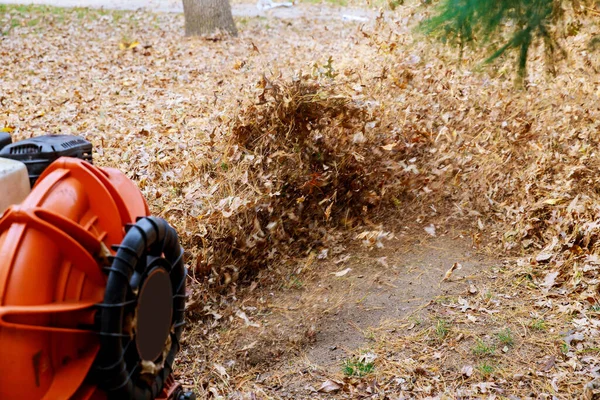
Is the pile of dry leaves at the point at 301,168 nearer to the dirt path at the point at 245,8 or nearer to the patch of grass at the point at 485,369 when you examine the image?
the patch of grass at the point at 485,369

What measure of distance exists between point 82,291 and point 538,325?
9.82 feet

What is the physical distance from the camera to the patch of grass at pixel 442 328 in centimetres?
412

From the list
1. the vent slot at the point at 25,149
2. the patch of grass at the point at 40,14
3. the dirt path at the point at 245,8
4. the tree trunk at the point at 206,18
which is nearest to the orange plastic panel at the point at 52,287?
the vent slot at the point at 25,149

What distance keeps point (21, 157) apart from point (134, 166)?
9.50 ft

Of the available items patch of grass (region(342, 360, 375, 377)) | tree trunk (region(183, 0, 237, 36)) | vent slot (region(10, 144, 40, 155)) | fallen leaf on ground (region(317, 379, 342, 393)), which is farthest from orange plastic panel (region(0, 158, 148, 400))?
tree trunk (region(183, 0, 237, 36))

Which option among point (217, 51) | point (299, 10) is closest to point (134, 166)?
point (217, 51)

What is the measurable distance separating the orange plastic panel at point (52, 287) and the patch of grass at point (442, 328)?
7.74ft

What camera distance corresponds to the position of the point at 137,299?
2488 millimetres

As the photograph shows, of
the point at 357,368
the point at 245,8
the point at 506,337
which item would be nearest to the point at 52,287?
the point at 357,368

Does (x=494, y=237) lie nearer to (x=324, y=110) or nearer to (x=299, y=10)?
(x=324, y=110)

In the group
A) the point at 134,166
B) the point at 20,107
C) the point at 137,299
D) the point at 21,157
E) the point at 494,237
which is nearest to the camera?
the point at 137,299

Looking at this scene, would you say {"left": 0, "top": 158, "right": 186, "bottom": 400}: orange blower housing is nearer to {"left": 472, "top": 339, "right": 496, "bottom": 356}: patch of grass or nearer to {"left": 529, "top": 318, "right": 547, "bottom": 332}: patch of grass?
{"left": 472, "top": 339, "right": 496, "bottom": 356}: patch of grass

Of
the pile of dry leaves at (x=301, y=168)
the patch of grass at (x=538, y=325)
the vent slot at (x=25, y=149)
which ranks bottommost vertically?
the patch of grass at (x=538, y=325)

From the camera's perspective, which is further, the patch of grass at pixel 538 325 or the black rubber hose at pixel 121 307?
the patch of grass at pixel 538 325
